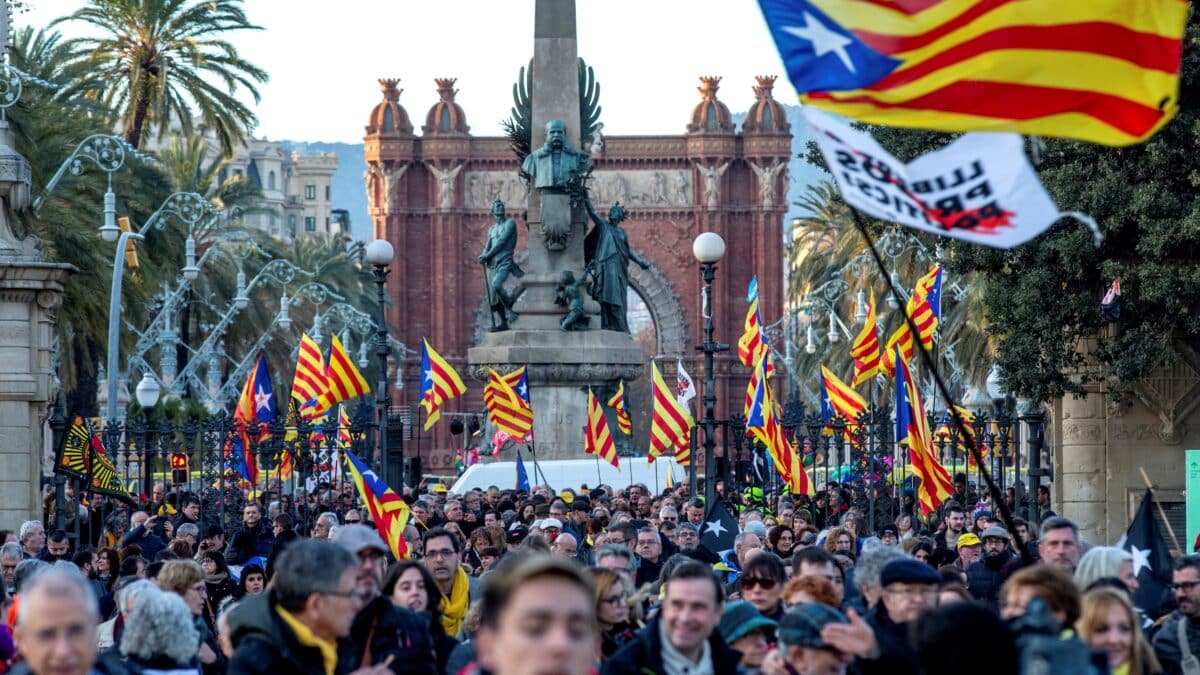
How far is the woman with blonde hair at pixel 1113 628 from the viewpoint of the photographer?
705 cm

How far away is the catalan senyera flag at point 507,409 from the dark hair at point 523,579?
22624mm

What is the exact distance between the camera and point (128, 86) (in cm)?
4334

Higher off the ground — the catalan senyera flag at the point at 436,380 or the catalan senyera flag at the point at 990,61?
the catalan senyera flag at the point at 990,61

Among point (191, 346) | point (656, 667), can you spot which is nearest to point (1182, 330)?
point (656, 667)

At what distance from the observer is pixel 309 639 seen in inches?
271

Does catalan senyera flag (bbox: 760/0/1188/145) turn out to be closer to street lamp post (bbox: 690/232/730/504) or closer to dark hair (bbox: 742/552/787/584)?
dark hair (bbox: 742/552/787/584)

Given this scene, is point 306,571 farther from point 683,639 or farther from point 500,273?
point 500,273

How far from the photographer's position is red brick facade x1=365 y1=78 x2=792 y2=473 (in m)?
76.5

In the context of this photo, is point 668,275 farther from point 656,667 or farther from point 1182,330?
point 656,667

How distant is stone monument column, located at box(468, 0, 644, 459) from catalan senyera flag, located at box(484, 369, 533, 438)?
3.60 metres

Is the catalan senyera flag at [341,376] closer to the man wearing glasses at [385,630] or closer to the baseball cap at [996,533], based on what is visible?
the baseball cap at [996,533]

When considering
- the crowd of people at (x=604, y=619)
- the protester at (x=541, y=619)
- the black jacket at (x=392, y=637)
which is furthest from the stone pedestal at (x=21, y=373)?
the protester at (x=541, y=619)

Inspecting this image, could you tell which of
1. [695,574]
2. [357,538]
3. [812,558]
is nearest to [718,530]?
[812,558]

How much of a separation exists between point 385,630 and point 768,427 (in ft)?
48.3
